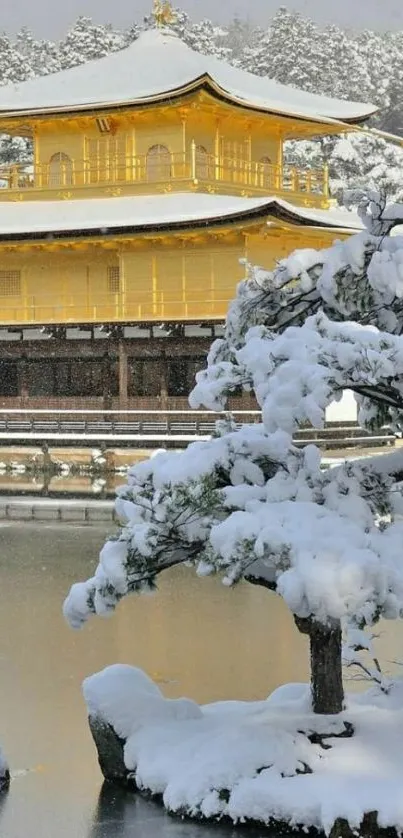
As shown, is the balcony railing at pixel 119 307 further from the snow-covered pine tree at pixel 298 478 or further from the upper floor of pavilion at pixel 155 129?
the snow-covered pine tree at pixel 298 478

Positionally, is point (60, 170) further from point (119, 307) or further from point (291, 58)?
point (291, 58)

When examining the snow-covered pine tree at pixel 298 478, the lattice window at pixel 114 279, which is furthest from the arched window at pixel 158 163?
the snow-covered pine tree at pixel 298 478

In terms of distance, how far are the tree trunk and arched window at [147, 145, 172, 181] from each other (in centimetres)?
3282

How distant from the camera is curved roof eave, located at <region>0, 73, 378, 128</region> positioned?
3896 centimetres

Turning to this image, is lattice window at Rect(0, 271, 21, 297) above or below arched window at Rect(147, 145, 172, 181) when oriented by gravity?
below

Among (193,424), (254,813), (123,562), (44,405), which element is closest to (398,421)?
(123,562)

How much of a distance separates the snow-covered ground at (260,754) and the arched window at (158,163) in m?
32.4

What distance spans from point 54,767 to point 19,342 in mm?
31542

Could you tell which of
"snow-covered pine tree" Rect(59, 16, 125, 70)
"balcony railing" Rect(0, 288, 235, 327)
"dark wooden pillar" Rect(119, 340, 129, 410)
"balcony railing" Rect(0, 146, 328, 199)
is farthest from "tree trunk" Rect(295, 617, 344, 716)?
"snow-covered pine tree" Rect(59, 16, 125, 70)

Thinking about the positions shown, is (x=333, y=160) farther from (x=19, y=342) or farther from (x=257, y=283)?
(x=257, y=283)

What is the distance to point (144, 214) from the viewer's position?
39.6 metres

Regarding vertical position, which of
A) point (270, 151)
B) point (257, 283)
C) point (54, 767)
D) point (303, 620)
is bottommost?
point (54, 767)

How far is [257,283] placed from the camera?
10539mm

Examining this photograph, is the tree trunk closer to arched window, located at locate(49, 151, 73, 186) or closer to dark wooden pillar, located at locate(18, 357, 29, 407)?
dark wooden pillar, located at locate(18, 357, 29, 407)
